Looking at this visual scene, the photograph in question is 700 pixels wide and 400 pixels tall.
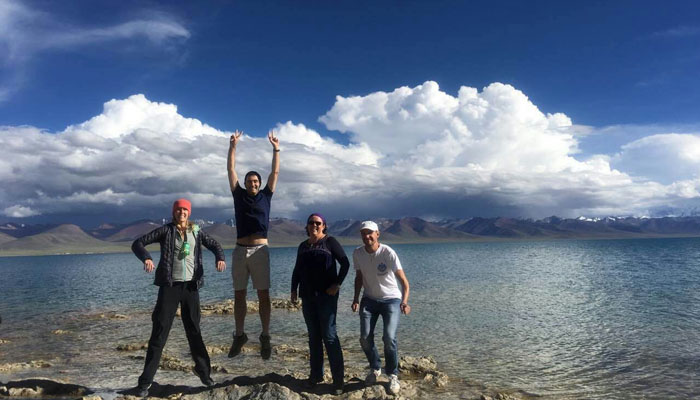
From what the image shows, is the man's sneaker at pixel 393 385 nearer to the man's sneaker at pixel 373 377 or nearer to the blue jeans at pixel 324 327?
the man's sneaker at pixel 373 377

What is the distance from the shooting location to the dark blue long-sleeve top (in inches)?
325

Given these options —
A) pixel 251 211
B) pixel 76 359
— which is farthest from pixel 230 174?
pixel 76 359

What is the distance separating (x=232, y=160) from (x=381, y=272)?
3858 mm

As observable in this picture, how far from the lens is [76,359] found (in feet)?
46.8

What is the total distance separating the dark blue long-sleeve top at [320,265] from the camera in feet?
27.1

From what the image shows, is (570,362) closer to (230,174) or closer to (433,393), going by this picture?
(433,393)

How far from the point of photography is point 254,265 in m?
8.80

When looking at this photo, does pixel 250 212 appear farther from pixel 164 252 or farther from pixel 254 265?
pixel 164 252

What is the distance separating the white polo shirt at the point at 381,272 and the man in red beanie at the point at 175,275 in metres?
2.80

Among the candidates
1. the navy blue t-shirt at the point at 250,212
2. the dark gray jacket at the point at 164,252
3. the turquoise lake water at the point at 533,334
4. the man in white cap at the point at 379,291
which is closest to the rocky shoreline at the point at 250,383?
the man in white cap at the point at 379,291

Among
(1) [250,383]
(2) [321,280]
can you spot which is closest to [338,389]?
(1) [250,383]

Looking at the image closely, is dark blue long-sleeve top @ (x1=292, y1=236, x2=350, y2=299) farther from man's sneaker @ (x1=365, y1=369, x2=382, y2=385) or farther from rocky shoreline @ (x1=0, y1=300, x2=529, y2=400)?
man's sneaker @ (x1=365, y1=369, x2=382, y2=385)

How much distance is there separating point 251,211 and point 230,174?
105 centimetres

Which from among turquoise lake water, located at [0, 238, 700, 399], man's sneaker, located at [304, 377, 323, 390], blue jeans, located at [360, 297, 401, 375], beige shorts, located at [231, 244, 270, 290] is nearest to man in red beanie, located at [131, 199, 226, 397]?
beige shorts, located at [231, 244, 270, 290]
